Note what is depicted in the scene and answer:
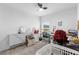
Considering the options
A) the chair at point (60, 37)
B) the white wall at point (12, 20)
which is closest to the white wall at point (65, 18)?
the chair at point (60, 37)

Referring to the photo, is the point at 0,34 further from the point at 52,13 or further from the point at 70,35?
the point at 70,35

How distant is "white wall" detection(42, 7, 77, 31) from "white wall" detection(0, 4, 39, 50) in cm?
17

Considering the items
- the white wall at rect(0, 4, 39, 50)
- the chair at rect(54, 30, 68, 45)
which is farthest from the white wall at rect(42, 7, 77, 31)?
the white wall at rect(0, 4, 39, 50)

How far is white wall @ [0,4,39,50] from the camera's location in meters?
1.11

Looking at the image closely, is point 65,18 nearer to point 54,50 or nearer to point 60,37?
point 60,37

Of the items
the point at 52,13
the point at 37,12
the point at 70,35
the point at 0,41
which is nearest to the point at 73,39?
the point at 70,35

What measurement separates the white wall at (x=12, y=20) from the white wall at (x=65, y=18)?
0.17m

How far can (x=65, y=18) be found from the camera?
38.3 inches

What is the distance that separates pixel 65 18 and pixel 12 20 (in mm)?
816

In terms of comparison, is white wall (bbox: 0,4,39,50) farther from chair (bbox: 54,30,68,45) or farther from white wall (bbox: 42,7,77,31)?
chair (bbox: 54,30,68,45)

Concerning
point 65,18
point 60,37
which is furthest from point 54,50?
point 65,18

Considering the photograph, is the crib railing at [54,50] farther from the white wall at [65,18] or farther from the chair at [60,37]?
the white wall at [65,18]

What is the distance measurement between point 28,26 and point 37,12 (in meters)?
0.27
